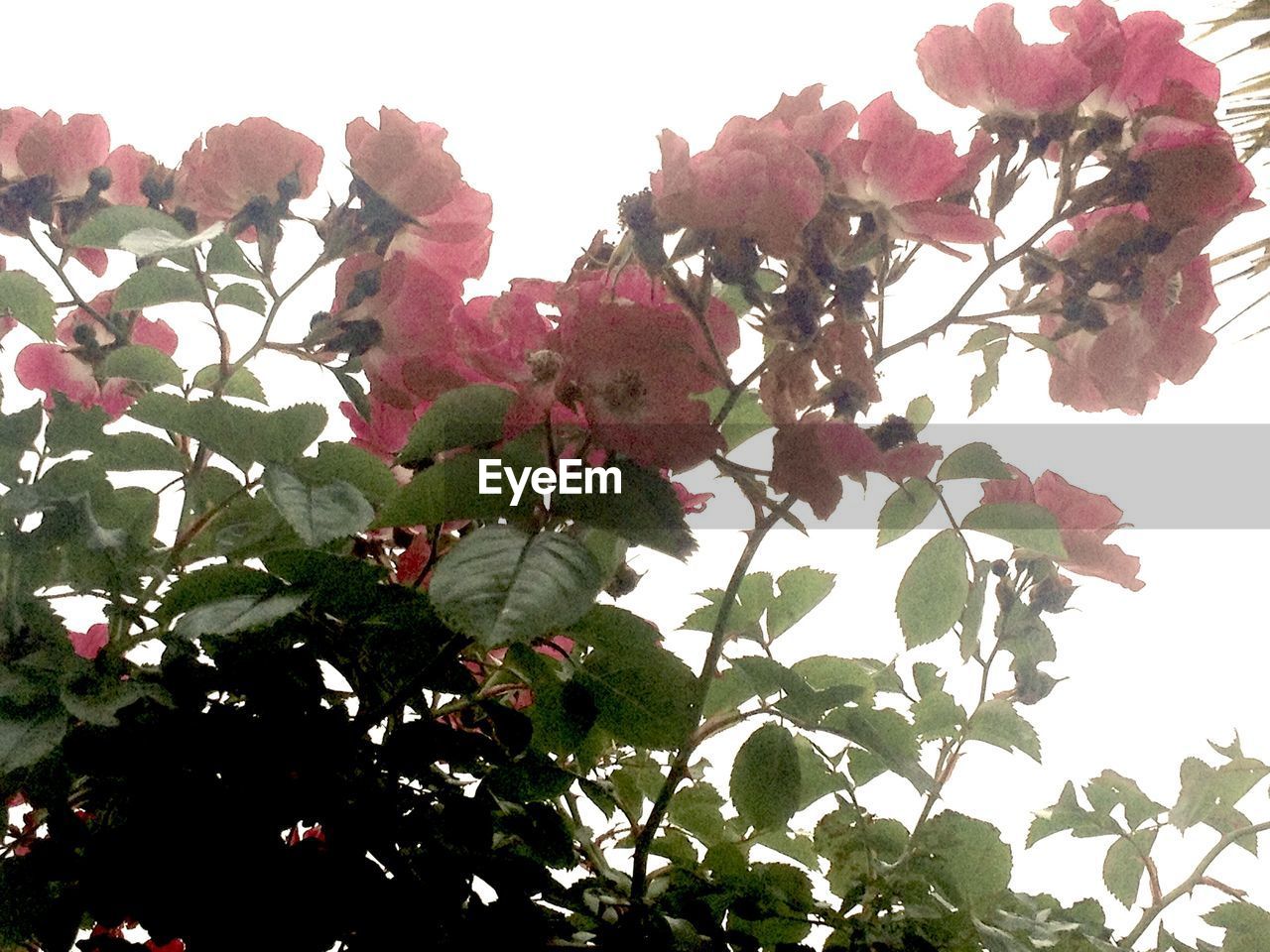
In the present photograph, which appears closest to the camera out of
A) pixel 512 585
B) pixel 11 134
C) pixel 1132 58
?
pixel 512 585

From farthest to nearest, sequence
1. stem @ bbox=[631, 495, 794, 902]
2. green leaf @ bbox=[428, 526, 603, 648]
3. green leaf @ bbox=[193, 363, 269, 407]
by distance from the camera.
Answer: green leaf @ bbox=[193, 363, 269, 407] → stem @ bbox=[631, 495, 794, 902] → green leaf @ bbox=[428, 526, 603, 648]

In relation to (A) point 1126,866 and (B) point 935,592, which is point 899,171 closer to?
(B) point 935,592

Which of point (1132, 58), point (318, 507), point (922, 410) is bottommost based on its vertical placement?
point (318, 507)

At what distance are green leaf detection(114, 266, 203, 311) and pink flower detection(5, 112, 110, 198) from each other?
0.11 m

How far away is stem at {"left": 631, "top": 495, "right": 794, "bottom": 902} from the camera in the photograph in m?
0.42

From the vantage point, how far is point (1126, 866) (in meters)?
0.59

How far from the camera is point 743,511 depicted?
0.51 meters

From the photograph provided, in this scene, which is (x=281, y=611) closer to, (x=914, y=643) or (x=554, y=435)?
(x=554, y=435)

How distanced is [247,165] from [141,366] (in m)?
0.10

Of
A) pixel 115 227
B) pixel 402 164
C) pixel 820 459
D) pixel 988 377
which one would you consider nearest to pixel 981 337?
pixel 988 377

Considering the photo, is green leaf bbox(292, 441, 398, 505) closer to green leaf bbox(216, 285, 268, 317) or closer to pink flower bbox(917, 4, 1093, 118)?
green leaf bbox(216, 285, 268, 317)

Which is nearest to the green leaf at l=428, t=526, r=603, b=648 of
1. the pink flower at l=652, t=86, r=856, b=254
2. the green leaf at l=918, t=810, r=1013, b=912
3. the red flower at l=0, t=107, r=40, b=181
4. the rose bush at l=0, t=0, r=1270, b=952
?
the rose bush at l=0, t=0, r=1270, b=952

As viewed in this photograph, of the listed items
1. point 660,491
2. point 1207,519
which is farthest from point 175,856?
point 1207,519

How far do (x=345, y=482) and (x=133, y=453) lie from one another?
12 cm
